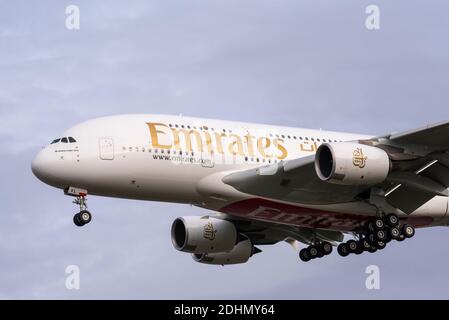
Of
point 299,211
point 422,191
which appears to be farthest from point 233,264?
point 422,191

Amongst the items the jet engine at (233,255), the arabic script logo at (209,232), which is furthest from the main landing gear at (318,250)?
the arabic script logo at (209,232)

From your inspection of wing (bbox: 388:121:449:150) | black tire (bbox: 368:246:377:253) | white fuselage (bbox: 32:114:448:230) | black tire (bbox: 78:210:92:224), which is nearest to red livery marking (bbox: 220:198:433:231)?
white fuselage (bbox: 32:114:448:230)

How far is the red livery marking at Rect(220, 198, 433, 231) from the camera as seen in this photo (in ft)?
158

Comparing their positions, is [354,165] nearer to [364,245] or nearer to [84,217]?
[364,245]

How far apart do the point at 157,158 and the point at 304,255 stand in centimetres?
986

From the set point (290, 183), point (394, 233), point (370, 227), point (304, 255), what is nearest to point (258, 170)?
point (290, 183)

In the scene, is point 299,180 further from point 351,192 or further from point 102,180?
point 102,180

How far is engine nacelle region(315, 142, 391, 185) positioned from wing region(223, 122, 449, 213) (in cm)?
64

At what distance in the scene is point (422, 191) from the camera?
1886 inches

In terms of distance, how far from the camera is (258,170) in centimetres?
4688

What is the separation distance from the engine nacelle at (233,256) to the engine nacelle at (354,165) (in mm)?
10065

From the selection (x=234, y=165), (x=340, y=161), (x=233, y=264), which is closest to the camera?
(x=340, y=161)

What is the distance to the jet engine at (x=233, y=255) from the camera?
54.3 m

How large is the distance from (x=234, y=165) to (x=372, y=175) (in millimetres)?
5494
